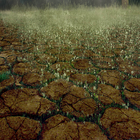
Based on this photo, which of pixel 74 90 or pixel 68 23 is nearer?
pixel 74 90

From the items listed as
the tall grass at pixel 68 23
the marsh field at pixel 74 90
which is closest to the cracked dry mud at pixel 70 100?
the marsh field at pixel 74 90

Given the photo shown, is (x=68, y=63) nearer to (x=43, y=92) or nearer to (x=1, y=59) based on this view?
(x=43, y=92)

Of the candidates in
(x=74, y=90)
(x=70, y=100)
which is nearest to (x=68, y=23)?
(x=74, y=90)

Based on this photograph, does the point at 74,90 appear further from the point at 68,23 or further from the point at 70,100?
the point at 68,23

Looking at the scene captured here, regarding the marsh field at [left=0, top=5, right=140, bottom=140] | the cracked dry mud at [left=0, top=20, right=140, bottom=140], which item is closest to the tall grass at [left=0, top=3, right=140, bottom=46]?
the marsh field at [left=0, top=5, right=140, bottom=140]

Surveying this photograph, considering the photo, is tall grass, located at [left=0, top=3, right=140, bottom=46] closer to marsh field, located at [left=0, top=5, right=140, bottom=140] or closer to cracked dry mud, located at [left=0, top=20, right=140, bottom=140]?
marsh field, located at [left=0, top=5, right=140, bottom=140]

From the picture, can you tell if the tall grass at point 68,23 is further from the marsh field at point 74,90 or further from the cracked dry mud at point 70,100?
the cracked dry mud at point 70,100

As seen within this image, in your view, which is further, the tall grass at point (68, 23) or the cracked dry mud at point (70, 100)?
the tall grass at point (68, 23)

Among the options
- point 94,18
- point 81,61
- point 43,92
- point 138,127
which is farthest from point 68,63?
point 94,18
